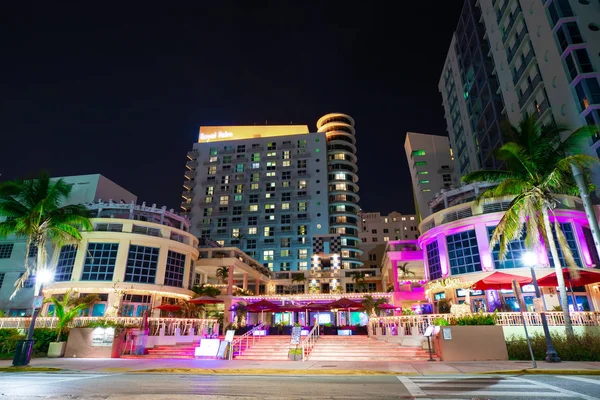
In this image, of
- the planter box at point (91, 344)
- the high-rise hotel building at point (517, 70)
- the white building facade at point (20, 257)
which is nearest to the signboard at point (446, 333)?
the planter box at point (91, 344)

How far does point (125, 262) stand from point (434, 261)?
2936 cm

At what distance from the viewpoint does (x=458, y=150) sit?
63.8 meters

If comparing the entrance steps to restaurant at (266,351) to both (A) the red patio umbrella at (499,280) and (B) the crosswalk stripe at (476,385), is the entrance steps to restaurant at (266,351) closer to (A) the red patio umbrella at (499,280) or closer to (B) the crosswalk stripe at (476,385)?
(B) the crosswalk stripe at (476,385)

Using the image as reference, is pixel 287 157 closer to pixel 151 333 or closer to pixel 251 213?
pixel 251 213

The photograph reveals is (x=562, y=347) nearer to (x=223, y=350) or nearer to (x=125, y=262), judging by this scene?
(x=223, y=350)

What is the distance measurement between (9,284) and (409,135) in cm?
8263

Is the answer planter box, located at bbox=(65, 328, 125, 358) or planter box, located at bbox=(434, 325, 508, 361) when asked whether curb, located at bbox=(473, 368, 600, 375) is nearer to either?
planter box, located at bbox=(434, 325, 508, 361)

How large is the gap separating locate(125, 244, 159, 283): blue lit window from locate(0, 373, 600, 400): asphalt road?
23.7 metres

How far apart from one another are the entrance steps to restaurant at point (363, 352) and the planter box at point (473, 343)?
165cm

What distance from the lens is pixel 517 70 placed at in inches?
1700

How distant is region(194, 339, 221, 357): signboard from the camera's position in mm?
19125

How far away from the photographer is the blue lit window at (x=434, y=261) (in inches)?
1266

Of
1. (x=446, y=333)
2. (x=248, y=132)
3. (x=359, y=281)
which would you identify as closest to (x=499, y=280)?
(x=446, y=333)

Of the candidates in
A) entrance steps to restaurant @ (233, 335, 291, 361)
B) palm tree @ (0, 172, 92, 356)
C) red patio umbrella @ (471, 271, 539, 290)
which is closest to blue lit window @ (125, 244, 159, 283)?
palm tree @ (0, 172, 92, 356)
